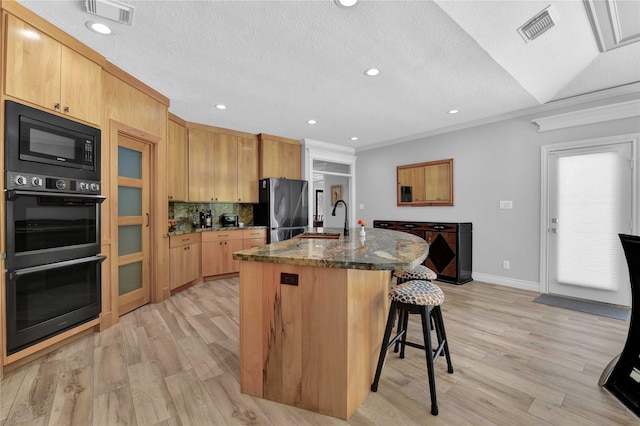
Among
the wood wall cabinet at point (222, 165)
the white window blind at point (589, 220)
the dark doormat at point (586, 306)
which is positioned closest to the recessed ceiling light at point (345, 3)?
the wood wall cabinet at point (222, 165)

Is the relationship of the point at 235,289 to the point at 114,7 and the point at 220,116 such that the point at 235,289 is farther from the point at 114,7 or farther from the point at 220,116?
the point at 114,7

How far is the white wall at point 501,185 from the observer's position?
382cm

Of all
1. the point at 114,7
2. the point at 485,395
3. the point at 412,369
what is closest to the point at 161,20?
the point at 114,7

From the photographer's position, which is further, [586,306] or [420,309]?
[586,306]

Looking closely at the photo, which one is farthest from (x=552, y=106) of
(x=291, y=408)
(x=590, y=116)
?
(x=291, y=408)

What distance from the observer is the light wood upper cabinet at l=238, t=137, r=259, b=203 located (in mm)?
4926

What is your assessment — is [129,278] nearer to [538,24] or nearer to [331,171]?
[538,24]

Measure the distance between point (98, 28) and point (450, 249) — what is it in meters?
4.67

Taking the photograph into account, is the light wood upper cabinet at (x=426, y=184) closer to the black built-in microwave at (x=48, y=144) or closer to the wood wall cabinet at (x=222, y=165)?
the wood wall cabinet at (x=222, y=165)

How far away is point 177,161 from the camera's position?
4152 millimetres

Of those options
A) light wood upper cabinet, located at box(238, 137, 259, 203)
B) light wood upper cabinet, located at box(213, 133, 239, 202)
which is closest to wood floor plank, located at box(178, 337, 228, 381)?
light wood upper cabinet, located at box(213, 133, 239, 202)

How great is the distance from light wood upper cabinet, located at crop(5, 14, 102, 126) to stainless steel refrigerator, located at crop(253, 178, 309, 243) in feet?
8.77

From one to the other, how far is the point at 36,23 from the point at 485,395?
3893 millimetres

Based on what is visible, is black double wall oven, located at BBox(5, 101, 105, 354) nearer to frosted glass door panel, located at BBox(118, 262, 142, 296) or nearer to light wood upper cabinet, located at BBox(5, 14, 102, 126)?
light wood upper cabinet, located at BBox(5, 14, 102, 126)
